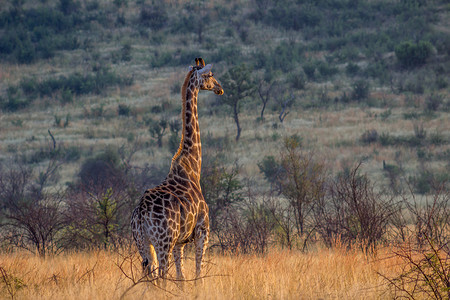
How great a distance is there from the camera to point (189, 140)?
682 centimetres

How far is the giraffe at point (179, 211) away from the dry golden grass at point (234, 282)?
294 millimetres

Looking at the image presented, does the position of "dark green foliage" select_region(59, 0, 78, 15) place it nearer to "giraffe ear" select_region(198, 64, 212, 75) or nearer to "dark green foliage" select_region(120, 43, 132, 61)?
"dark green foliage" select_region(120, 43, 132, 61)

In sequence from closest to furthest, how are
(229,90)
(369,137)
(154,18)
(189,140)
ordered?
(189,140), (369,137), (229,90), (154,18)

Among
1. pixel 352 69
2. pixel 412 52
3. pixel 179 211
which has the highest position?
pixel 412 52

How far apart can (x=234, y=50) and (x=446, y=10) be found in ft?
72.5

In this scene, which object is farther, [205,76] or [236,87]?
[236,87]

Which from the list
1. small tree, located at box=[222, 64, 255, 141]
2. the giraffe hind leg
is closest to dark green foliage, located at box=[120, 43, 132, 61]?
small tree, located at box=[222, 64, 255, 141]

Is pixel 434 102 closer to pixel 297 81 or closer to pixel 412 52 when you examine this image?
pixel 412 52

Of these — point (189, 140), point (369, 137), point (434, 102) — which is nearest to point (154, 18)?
point (434, 102)

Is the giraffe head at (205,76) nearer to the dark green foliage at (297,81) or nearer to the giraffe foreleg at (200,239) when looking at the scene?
the giraffe foreleg at (200,239)

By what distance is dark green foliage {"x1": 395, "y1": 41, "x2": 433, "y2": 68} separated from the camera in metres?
44.6

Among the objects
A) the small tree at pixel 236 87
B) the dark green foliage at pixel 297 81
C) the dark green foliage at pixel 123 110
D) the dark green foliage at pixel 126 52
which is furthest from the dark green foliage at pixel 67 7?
the small tree at pixel 236 87

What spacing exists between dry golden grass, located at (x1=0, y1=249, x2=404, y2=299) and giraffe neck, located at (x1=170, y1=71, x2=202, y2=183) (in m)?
1.12

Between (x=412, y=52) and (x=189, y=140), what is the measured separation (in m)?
41.7
